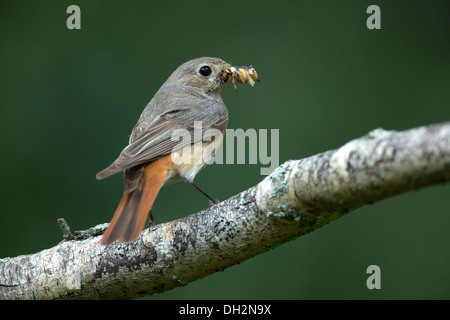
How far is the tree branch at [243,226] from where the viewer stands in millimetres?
1973

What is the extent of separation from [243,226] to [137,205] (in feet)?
2.84

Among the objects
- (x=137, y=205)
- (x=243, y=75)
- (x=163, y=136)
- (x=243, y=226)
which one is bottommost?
(x=243, y=226)

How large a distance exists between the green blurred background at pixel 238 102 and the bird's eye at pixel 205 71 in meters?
0.83

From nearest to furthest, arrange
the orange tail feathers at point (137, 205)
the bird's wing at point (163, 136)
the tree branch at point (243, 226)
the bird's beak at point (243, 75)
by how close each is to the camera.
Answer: the tree branch at point (243, 226)
the orange tail feathers at point (137, 205)
the bird's wing at point (163, 136)
the bird's beak at point (243, 75)

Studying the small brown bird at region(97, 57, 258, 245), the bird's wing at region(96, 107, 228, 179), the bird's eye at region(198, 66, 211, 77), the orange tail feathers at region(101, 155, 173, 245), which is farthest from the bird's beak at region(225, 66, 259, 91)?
the orange tail feathers at region(101, 155, 173, 245)

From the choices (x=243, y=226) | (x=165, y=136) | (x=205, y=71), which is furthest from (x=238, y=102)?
(x=243, y=226)

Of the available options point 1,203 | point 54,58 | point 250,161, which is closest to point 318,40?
point 250,161

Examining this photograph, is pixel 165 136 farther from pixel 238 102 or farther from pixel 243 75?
pixel 238 102

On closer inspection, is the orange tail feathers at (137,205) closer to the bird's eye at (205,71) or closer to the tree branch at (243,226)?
the tree branch at (243,226)

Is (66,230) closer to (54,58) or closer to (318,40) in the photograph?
(54,58)

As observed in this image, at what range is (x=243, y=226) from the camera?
2766 millimetres

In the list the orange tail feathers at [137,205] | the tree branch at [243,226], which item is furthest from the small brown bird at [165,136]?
the tree branch at [243,226]

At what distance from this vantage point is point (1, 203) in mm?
5555

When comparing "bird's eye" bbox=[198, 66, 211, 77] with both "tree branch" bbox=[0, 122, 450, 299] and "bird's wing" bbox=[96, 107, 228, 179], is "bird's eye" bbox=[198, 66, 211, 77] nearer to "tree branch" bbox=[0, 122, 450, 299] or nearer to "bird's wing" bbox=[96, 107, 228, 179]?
"bird's wing" bbox=[96, 107, 228, 179]
